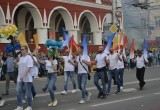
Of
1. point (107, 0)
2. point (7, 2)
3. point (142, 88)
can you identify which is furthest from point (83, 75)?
point (107, 0)

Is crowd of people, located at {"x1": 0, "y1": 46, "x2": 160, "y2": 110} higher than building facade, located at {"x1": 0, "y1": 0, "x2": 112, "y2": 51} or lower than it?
lower

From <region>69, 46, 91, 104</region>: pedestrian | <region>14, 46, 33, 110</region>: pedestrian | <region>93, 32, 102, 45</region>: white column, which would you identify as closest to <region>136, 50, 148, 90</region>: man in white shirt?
<region>69, 46, 91, 104</region>: pedestrian

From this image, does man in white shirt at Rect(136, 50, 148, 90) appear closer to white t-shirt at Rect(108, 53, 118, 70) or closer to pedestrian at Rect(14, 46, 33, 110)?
white t-shirt at Rect(108, 53, 118, 70)

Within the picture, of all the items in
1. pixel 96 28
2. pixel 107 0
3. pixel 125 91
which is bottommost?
pixel 125 91

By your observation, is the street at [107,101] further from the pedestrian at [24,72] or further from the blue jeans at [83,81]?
the pedestrian at [24,72]

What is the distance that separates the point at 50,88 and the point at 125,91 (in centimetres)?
482

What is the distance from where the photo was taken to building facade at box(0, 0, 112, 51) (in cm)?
2904

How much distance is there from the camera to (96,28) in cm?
3778

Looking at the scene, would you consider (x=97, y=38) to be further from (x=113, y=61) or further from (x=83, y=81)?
(x=83, y=81)

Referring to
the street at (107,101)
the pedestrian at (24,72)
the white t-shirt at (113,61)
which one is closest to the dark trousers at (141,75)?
the street at (107,101)

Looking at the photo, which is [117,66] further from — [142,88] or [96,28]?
[96,28]

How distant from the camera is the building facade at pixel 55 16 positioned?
29.0m

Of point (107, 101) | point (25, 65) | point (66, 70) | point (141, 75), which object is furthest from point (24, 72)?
point (141, 75)

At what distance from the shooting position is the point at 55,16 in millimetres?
37500
